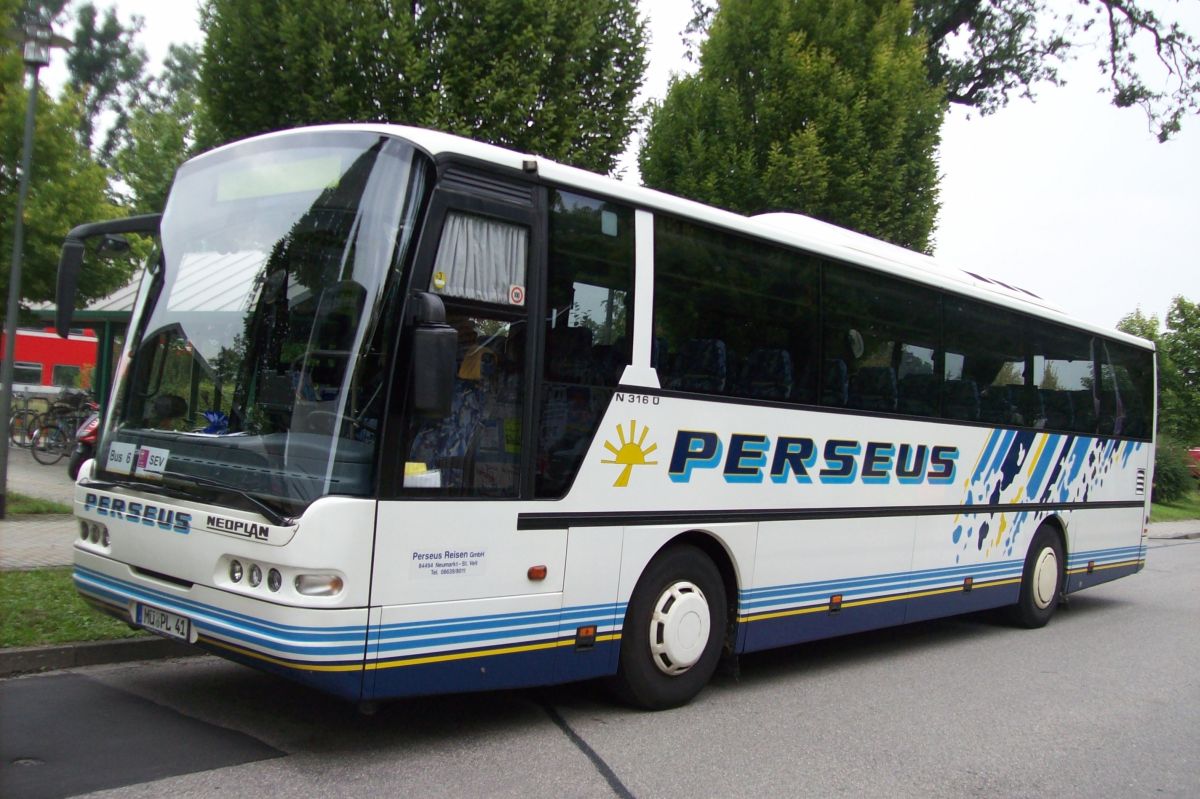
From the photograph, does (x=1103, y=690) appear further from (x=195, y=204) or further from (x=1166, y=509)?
(x=1166, y=509)

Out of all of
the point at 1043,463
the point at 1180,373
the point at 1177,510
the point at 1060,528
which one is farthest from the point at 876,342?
the point at 1180,373

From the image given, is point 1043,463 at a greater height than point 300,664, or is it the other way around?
point 1043,463

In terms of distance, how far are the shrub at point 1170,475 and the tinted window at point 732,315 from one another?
30.1m

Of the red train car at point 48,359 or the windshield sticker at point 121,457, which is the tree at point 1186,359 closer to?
the red train car at point 48,359

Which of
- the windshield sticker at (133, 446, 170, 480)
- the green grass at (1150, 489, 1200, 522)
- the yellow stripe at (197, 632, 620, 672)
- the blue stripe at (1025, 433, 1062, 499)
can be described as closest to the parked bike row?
the windshield sticker at (133, 446, 170, 480)

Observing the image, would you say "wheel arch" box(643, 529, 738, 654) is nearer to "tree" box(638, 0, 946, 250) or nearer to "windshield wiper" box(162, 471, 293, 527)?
"windshield wiper" box(162, 471, 293, 527)

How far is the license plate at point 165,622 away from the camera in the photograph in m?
5.13

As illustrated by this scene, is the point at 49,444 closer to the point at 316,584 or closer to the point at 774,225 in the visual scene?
the point at 774,225

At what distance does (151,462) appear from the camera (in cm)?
548

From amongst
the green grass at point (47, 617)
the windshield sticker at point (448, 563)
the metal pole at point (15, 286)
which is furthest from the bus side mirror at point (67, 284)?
the metal pole at point (15, 286)

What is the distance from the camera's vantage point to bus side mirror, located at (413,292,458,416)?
4723mm

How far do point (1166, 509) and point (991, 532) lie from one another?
25835 mm

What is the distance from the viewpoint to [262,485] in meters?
4.85

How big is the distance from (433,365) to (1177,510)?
32672mm
